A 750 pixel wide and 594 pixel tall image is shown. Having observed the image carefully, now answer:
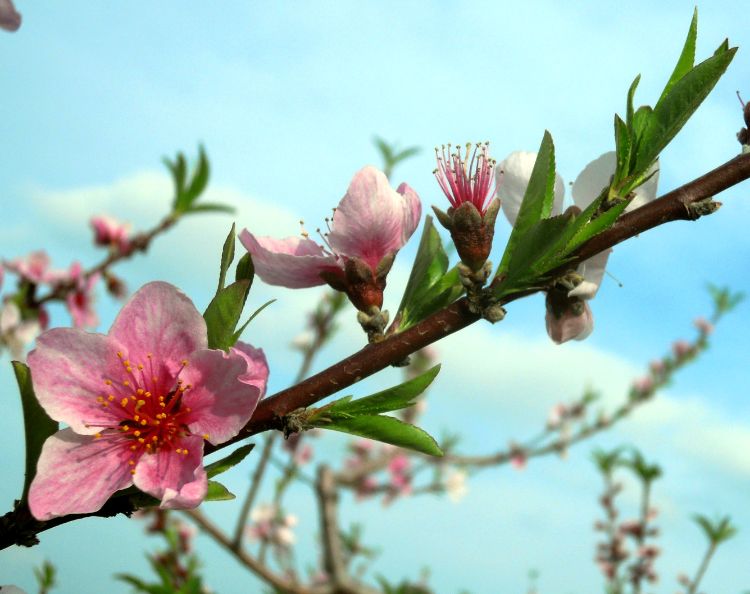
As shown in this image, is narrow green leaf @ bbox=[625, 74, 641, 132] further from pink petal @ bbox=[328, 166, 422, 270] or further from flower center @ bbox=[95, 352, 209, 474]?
flower center @ bbox=[95, 352, 209, 474]

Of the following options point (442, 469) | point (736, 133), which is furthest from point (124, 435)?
point (442, 469)

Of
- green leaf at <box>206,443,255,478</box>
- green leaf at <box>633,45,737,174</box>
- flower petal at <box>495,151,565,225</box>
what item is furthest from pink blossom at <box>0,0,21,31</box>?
green leaf at <box>633,45,737,174</box>

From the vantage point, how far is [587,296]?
1.11 m

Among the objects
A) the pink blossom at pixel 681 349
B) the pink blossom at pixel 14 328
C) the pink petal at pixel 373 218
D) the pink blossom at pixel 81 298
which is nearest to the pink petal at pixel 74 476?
the pink petal at pixel 373 218

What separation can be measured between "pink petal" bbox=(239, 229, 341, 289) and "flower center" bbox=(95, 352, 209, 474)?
0.17 m

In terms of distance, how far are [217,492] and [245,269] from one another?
0.28 meters

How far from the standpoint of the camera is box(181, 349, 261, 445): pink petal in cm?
92

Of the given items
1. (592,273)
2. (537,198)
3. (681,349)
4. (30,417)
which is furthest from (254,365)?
(681,349)

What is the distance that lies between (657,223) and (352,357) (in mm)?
426

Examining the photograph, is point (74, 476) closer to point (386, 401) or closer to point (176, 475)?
point (176, 475)

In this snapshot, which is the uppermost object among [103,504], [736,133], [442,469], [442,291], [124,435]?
[442,469]

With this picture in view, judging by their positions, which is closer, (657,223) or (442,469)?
(657,223)

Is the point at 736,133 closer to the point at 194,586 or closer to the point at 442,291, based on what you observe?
the point at 442,291

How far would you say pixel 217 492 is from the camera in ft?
3.07
